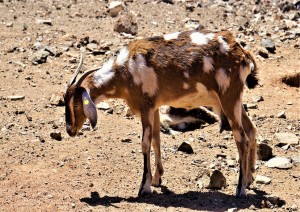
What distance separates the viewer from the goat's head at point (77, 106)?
7.91 m

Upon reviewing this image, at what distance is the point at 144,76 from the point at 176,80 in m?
0.41

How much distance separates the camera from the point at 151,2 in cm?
1992

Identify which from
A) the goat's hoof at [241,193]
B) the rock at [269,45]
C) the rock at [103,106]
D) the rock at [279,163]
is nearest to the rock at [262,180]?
the rock at [279,163]

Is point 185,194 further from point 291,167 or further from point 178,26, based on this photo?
point 178,26

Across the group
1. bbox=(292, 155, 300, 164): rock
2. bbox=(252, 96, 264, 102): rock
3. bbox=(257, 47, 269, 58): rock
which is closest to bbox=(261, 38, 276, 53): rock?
bbox=(257, 47, 269, 58): rock

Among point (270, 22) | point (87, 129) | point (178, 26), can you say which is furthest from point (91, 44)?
point (270, 22)

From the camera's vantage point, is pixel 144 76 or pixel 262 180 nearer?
pixel 144 76

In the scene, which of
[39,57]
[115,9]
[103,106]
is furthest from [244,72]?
[115,9]

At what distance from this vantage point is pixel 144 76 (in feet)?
25.8

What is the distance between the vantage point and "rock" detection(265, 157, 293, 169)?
8938 mm

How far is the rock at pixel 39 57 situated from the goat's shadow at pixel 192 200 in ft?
20.0

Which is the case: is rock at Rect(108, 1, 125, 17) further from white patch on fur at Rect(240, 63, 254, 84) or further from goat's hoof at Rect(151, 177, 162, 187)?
white patch on fur at Rect(240, 63, 254, 84)

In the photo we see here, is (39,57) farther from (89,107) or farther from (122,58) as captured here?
(89,107)

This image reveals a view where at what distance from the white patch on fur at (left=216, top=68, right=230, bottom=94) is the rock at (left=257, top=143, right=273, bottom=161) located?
1.74m
